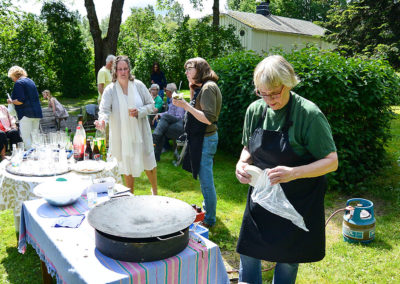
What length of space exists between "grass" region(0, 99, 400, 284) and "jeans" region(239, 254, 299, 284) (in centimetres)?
89

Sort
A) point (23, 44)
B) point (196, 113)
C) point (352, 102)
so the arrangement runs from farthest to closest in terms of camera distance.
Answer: point (23, 44) < point (352, 102) < point (196, 113)

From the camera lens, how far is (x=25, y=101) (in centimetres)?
660

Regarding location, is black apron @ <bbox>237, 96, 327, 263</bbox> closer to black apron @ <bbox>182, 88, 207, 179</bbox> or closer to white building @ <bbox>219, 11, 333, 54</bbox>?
black apron @ <bbox>182, 88, 207, 179</bbox>

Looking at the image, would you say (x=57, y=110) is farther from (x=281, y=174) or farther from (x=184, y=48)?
(x=184, y=48)

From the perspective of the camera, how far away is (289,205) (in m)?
2.00

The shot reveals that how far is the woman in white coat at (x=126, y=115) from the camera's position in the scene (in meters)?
4.14

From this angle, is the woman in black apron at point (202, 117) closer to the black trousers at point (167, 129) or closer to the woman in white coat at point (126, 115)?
the woman in white coat at point (126, 115)

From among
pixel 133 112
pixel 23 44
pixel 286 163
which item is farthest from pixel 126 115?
pixel 23 44

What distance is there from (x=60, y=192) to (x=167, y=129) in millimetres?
4389

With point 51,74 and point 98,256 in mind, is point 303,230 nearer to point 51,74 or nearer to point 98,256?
point 98,256

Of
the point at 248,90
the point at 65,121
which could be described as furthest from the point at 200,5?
the point at 248,90

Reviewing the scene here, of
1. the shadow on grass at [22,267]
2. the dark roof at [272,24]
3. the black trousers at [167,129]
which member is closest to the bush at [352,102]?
the black trousers at [167,129]

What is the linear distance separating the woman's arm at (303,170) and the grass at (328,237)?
5.25 ft

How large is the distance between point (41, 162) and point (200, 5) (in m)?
17.0
